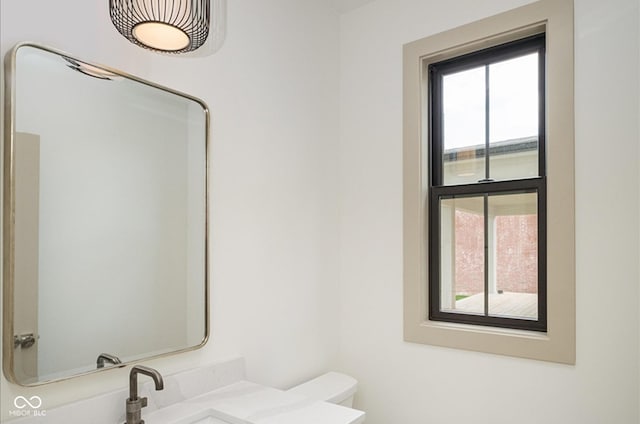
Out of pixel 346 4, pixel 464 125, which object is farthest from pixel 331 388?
pixel 346 4

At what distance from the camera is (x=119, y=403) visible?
130 centimetres

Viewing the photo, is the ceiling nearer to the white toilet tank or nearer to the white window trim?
the white window trim

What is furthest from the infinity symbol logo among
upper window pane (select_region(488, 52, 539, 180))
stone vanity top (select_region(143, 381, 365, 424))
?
upper window pane (select_region(488, 52, 539, 180))

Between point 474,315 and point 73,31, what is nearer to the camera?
point 73,31

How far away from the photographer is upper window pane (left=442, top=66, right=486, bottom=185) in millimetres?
2029

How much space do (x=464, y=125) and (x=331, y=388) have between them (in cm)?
135

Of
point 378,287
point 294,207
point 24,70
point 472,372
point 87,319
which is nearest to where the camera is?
point 24,70

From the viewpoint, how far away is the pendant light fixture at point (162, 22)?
122 cm

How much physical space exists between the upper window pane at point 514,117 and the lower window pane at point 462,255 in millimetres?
196

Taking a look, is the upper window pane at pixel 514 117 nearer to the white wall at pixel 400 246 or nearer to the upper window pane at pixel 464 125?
the upper window pane at pixel 464 125

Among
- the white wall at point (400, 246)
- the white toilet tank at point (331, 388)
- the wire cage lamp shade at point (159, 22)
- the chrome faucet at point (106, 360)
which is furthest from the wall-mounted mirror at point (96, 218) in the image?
the white wall at point (400, 246)

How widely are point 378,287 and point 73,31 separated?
1.61m

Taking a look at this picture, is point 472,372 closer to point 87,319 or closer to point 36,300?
point 87,319

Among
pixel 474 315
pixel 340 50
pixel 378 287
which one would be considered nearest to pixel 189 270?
pixel 378 287
